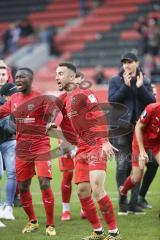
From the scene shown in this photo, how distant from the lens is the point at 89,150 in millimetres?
7938

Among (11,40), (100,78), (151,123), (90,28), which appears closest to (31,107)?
(151,123)

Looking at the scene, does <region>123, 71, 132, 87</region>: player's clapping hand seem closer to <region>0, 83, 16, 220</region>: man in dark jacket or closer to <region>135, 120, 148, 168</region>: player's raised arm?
<region>135, 120, 148, 168</region>: player's raised arm

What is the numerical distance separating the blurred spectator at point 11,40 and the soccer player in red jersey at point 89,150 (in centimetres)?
2222

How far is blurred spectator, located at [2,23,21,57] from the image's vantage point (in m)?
30.1

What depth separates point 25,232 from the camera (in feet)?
27.5

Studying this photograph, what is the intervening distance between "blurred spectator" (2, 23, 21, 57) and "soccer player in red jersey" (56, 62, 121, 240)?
2222cm

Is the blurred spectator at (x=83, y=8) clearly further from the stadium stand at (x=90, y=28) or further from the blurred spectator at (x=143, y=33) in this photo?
the blurred spectator at (x=143, y=33)

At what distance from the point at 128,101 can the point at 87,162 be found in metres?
1.96

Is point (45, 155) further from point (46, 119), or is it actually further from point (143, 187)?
point (143, 187)

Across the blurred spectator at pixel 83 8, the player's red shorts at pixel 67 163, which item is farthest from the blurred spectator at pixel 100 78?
the player's red shorts at pixel 67 163

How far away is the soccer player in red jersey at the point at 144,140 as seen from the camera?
8.42 metres

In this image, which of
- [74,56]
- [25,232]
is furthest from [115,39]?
[25,232]

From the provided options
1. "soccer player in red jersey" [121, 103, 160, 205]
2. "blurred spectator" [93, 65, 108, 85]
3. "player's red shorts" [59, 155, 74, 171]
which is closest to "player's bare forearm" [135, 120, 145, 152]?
"soccer player in red jersey" [121, 103, 160, 205]

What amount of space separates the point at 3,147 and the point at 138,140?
6.75 feet
